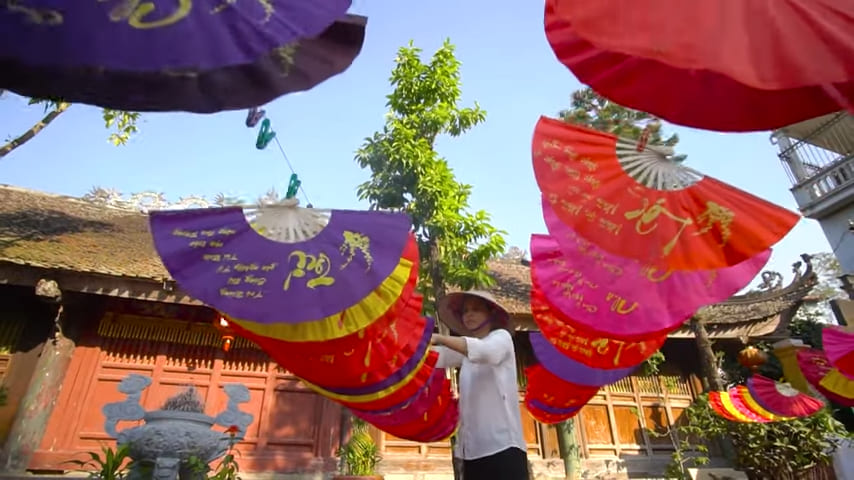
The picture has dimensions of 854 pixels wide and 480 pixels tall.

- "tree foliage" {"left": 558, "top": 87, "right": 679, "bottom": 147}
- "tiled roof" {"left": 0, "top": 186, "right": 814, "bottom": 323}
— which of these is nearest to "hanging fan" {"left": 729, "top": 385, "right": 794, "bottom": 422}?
"tiled roof" {"left": 0, "top": 186, "right": 814, "bottom": 323}

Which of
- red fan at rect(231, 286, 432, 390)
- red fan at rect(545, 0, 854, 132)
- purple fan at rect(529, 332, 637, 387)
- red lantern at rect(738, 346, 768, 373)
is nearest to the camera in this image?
red fan at rect(545, 0, 854, 132)

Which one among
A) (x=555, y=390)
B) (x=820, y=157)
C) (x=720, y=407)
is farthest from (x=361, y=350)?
(x=820, y=157)

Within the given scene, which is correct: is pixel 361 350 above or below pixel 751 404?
below

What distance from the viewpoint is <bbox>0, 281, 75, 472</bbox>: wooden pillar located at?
19.1 feet

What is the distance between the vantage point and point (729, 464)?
9.01m

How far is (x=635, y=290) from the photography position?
2.99 m

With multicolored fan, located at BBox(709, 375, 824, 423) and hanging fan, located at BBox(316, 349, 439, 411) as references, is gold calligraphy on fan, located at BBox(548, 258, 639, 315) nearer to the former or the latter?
hanging fan, located at BBox(316, 349, 439, 411)

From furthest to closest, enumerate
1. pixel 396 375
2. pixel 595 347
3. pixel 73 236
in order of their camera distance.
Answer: pixel 73 236 < pixel 595 347 < pixel 396 375

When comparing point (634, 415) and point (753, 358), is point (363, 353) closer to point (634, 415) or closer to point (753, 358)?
point (634, 415)

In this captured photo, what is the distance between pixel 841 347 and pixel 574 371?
5317 millimetres

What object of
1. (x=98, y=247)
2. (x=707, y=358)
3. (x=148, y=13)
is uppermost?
(x=98, y=247)

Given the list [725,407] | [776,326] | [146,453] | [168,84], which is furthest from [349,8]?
[776,326]

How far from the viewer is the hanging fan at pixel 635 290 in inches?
113

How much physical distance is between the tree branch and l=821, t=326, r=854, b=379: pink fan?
1118 centimetres
